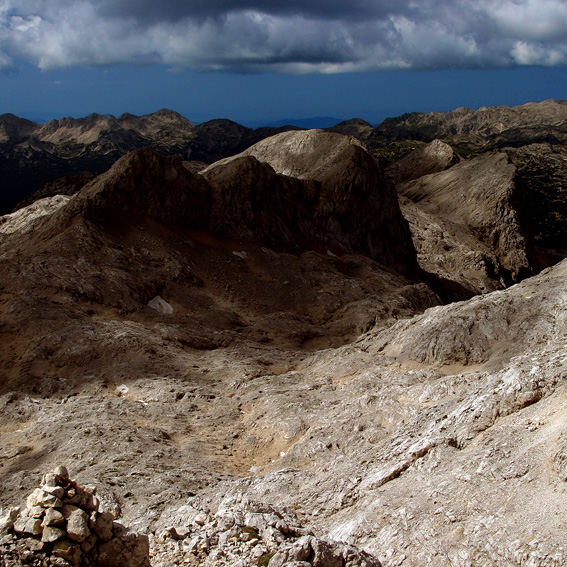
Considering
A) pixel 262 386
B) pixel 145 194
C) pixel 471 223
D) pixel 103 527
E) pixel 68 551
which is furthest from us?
pixel 471 223

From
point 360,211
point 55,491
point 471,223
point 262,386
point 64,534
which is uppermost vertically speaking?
point 55,491

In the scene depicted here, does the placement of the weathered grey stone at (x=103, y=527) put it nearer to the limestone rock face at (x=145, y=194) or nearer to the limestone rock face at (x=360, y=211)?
the limestone rock face at (x=145, y=194)

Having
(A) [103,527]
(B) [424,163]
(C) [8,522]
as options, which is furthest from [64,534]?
(B) [424,163]

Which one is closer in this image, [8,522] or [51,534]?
[51,534]

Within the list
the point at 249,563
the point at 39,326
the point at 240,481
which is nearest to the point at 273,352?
the point at 39,326

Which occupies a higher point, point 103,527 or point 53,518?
point 53,518

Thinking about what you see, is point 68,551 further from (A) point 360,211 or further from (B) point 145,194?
(A) point 360,211

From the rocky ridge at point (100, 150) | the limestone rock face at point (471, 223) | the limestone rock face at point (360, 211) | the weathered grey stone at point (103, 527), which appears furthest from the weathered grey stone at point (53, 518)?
the rocky ridge at point (100, 150)
